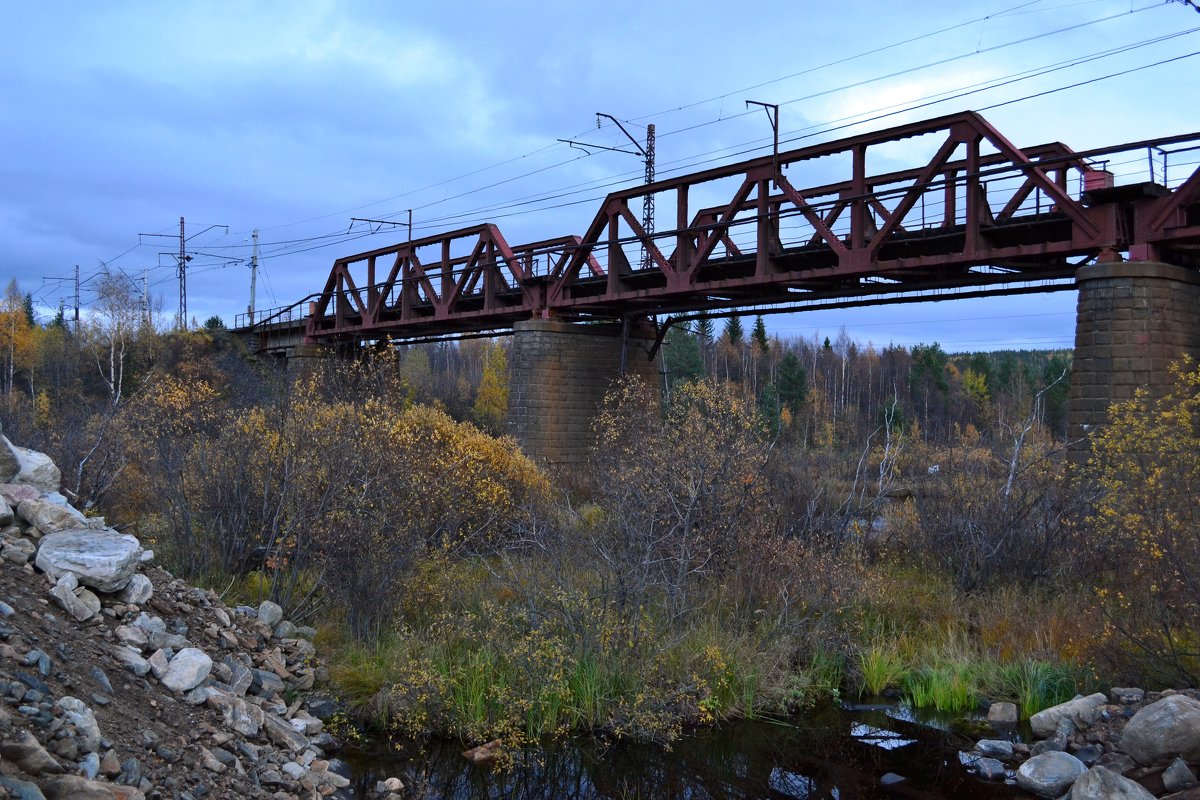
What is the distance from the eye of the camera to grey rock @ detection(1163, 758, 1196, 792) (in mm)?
8125

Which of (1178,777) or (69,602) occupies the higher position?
(69,602)

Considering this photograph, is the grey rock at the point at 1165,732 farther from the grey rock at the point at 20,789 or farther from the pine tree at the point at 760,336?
the pine tree at the point at 760,336

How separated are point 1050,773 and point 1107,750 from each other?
0.63m

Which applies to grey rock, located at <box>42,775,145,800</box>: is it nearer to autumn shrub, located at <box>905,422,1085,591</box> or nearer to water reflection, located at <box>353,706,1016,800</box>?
water reflection, located at <box>353,706,1016,800</box>

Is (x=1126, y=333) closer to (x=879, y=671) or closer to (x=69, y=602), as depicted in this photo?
(x=879, y=671)

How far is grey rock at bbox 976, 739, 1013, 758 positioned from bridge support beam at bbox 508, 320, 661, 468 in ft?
62.6

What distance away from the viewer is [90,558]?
9547 millimetres

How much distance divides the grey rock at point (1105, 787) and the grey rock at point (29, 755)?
8.14 m

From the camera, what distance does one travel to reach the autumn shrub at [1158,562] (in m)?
10.2

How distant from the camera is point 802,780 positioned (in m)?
10.1

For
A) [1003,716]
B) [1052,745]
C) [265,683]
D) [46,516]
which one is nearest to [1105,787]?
[1052,745]

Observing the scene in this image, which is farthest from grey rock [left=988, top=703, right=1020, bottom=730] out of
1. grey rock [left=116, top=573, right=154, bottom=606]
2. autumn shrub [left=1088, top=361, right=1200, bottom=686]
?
grey rock [left=116, top=573, right=154, bottom=606]

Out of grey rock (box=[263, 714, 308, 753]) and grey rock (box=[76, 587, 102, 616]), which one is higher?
grey rock (box=[76, 587, 102, 616])

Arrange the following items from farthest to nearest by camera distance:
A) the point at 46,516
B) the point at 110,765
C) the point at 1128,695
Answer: the point at 46,516, the point at 1128,695, the point at 110,765
